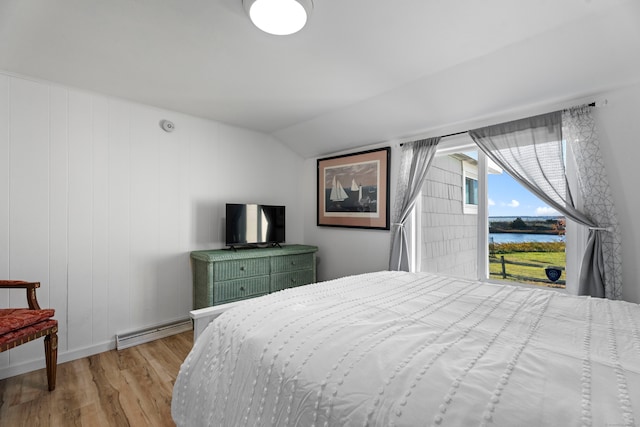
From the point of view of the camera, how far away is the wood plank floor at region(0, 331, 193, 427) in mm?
1795

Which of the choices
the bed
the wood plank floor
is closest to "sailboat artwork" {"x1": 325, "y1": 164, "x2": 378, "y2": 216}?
the bed

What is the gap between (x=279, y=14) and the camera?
5.39 ft

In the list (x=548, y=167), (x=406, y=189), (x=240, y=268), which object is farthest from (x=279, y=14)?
(x=240, y=268)

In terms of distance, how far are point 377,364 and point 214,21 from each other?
77.2 inches

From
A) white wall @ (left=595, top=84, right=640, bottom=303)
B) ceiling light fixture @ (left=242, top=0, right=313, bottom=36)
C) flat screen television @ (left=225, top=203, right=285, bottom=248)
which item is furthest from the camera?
flat screen television @ (left=225, top=203, right=285, bottom=248)

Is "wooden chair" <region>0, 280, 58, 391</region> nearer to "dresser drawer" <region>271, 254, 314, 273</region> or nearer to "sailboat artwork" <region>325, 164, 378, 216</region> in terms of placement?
"dresser drawer" <region>271, 254, 314, 273</region>

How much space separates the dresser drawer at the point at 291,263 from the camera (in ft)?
11.3

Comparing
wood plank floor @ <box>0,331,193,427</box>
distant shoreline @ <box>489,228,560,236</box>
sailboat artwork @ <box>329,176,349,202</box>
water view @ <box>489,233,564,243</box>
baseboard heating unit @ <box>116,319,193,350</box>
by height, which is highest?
sailboat artwork @ <box>329,176,349,202</box>

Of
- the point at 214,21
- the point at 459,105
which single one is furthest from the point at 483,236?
the point at 214,21

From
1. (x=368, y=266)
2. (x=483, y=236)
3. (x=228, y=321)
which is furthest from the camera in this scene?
(x=368, y=266)

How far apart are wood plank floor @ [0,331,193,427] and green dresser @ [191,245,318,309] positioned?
25.3 inches

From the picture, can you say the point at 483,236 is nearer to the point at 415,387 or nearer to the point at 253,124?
the point at 415,387

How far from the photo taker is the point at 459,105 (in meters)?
2.58

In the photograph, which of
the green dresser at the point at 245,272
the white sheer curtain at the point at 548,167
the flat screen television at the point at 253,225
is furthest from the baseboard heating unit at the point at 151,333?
the white sheer curtain at the point at 548,167
